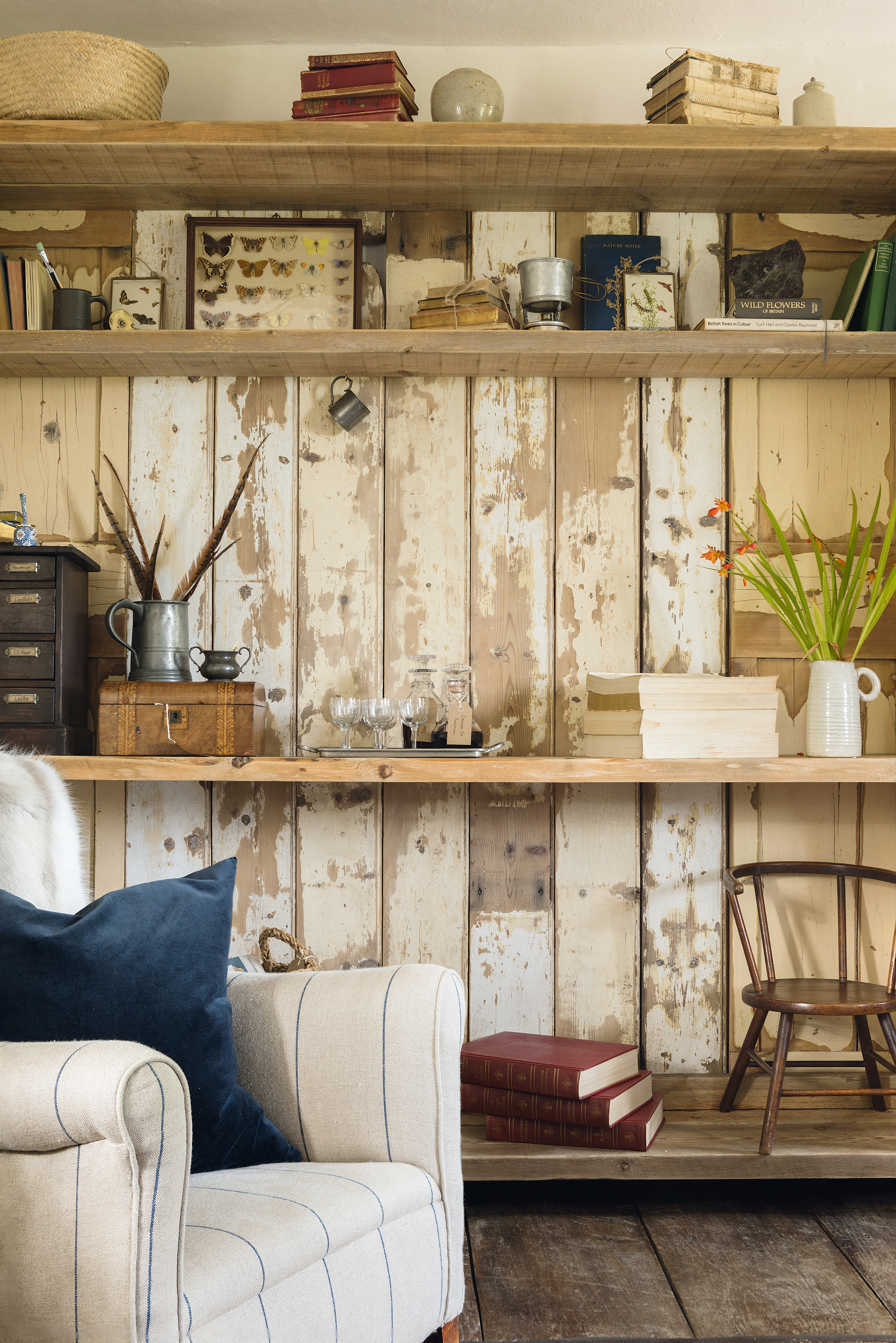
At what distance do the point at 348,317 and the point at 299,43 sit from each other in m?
0.70

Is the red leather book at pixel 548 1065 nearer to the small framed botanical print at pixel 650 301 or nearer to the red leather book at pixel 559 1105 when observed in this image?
the red leather book at pixel 559 1105

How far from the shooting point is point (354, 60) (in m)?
2.17

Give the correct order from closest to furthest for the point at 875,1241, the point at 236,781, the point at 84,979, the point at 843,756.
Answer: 1. the point at 84,979
2. the point at 875,1241
3. the point at 843,756
4. the point at 236,781

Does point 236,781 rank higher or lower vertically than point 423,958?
higher

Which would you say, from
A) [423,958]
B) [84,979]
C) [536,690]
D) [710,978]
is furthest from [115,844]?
[710,978]

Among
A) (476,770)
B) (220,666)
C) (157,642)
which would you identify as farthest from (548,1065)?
(157,642)

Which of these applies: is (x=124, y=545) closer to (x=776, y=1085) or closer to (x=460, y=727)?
(x=460, y=727)

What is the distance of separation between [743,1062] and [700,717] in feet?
2.51

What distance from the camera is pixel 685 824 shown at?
2432mm

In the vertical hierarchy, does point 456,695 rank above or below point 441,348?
below

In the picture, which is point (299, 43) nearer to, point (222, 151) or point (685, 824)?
point (222, 151)

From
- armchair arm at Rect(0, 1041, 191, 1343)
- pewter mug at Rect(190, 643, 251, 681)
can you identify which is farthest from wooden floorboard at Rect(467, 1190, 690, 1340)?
pewter mug at Rect(190, 643, 251, 681)

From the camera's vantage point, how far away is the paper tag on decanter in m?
2.18

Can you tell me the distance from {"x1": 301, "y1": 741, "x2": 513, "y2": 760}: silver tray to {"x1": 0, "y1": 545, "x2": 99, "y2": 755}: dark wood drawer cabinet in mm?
535
